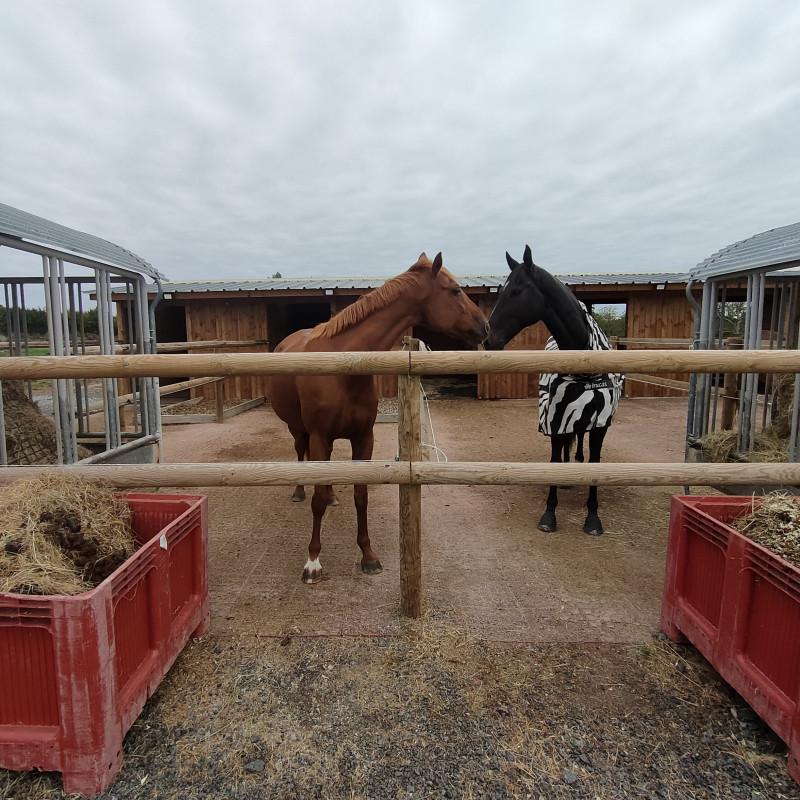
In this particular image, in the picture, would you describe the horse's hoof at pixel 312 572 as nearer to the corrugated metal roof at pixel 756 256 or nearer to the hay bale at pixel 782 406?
the corrugated metal roof at pixel 756 256

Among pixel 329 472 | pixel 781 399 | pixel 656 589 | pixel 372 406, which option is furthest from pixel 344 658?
pixel 781 399

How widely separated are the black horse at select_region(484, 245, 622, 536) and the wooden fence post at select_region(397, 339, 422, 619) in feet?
4.79

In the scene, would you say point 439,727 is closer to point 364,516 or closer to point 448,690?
point 448,690

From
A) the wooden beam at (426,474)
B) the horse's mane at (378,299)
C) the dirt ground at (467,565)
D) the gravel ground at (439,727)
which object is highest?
the horse's mane at (378,299)

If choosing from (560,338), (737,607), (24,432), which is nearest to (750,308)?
(560,338)

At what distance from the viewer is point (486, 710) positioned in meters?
1.65

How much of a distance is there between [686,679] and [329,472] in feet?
5.03

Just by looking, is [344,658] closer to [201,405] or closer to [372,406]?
[372,406]

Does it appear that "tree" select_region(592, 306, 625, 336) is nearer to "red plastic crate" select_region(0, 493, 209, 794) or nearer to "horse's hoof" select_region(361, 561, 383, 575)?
"horse's hoof" select_region(361, 561, 383, 575)

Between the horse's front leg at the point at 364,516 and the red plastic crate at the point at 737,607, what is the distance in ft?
4.63

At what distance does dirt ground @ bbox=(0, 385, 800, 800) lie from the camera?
1.39 metres

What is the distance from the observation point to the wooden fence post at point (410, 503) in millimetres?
2023

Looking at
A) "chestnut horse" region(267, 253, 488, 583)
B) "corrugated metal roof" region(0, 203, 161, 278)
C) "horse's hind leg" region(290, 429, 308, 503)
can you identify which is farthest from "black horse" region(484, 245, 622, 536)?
"corrugated metal roof" region(0, 203, 161, 278)

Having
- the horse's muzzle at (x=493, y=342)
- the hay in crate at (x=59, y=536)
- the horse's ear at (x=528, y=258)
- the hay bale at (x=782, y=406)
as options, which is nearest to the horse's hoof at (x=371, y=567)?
the hay in crate at (x=59, y=536)
